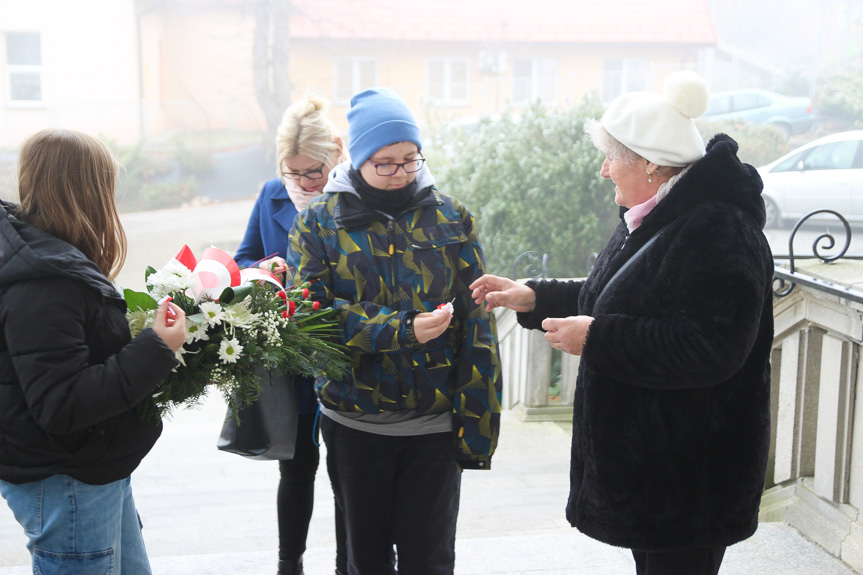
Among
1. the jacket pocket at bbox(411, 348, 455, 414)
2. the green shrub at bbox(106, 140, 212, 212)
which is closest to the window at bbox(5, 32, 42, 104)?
the green shrub at bbox(106, 140, 212, 212)

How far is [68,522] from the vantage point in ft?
5.94

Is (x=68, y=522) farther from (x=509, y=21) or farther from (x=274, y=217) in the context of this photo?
(x=509, y=21)

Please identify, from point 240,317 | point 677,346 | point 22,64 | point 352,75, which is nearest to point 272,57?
point 352,75

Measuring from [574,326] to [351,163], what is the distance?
82 centimetres

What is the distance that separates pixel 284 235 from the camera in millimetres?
2797

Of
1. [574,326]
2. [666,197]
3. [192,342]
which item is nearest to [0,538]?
[192,342]

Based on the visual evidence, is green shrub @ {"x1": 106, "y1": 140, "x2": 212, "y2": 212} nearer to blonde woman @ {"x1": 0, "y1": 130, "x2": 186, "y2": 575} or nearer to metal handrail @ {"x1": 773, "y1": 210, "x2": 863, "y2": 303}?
metal handrail @ {"x1": 773, "y1": 210, "x2": 863, "y2": 303}

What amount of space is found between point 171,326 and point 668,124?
120 centimetres

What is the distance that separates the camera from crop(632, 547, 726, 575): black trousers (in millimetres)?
1961

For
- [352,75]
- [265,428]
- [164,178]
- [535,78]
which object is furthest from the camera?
[164,178]

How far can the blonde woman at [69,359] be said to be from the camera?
5.47ft

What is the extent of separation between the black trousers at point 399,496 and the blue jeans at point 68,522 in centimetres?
62

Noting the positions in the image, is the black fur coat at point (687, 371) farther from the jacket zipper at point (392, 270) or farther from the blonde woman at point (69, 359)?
the blonde woman at point (69, 359)

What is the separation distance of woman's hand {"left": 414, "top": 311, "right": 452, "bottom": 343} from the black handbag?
53 centimetres
